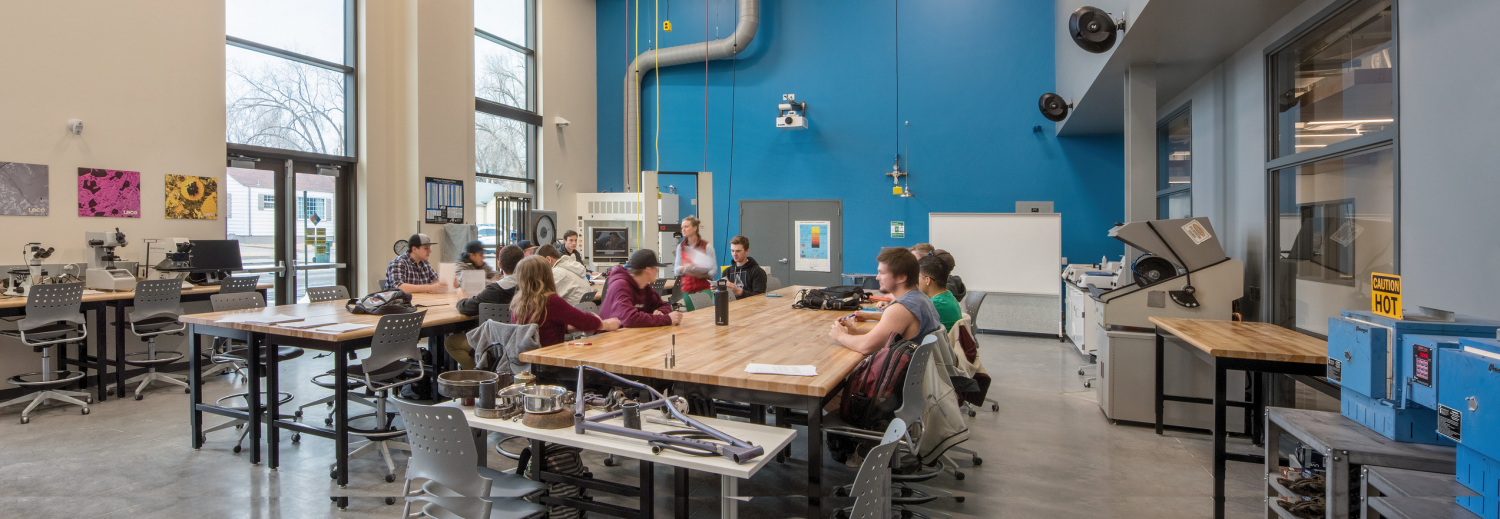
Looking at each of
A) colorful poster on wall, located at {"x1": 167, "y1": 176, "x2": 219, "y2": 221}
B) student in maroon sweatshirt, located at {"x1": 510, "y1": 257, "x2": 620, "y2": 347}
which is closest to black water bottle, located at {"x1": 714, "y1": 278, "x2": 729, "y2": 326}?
student in maroon sweatshirt, located at {"x1": 510, "y1": 257, "x2": 620, "y2": 347}

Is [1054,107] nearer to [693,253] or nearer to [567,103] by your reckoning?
[693,253]

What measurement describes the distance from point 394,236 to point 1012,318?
7.53 metres

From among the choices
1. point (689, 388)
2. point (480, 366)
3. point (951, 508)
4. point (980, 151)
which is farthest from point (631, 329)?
point (980, 151)

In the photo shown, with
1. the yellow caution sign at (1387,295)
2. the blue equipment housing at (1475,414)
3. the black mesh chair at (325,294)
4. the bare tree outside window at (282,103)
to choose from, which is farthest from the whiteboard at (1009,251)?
the bare tree outside window at (282,103)

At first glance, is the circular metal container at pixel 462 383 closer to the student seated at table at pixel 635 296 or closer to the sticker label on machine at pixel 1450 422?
the student seated at table at pixel 635 296

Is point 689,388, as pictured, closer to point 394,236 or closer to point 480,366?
point 480,366

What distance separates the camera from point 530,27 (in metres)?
10.3

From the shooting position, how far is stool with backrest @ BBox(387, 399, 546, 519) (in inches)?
87.7

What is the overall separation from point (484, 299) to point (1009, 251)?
262 inches

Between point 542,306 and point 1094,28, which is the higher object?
point 1094,28

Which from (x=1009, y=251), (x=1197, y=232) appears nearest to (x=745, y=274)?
(x=1197, y=232)

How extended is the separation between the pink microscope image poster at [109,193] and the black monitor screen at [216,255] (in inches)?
20.5

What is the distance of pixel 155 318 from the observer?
5.83 m

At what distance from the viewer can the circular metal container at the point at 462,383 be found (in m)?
2.60
